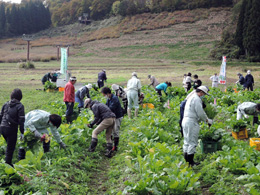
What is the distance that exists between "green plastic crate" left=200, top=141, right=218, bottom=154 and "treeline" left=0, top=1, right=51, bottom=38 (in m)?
95.8

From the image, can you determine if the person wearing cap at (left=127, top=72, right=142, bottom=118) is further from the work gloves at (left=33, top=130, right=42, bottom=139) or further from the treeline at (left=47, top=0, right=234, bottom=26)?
the treeline at (left=47, top=0, right=234, bottom=26)

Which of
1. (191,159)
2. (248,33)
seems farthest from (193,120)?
(248,33)

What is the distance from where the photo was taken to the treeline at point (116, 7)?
81312mm

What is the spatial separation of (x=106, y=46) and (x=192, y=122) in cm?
5919

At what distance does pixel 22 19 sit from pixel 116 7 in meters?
30.0

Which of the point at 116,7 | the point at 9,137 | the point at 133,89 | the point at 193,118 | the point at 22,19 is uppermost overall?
the point at 116,7

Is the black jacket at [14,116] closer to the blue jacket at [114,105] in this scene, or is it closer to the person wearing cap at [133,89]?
the blue jacket at [114,105]

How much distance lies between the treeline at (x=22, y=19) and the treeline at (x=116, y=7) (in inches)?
265

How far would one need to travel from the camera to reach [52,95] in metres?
17.1

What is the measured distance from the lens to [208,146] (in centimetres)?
695

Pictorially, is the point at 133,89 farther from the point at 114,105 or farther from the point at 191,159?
the point at 191,159

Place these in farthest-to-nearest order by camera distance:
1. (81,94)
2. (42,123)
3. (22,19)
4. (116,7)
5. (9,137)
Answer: (22,19) → (116,7) → (81,94) → (42,123) → (9,137)

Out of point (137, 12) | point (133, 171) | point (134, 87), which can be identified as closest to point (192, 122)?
point (133, 171)

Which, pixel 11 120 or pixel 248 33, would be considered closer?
pixel 11 120
